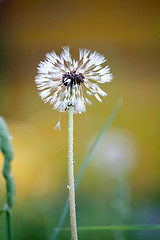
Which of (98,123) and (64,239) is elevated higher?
(98,123)

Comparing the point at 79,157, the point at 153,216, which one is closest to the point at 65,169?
the point at 79,157

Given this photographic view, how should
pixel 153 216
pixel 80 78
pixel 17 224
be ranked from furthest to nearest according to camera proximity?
pixel 153 216 → pixel 17 224 → pixel 80 78

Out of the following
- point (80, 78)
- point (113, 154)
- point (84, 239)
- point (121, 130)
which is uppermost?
point (121, 130)

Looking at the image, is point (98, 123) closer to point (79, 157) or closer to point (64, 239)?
point (79, 157)

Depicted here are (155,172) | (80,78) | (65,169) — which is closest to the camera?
(80,78)

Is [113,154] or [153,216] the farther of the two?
[113,154]
